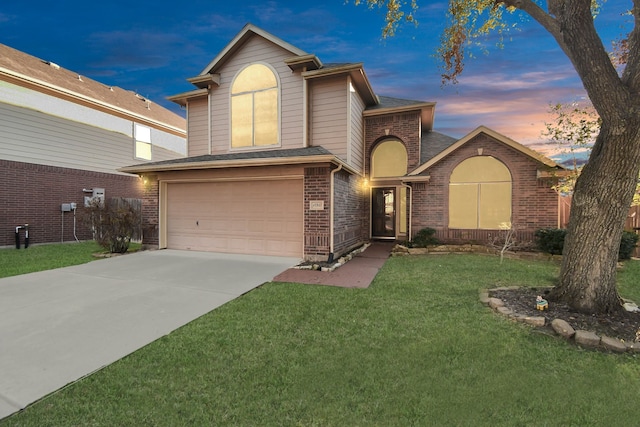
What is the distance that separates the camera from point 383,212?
40.6 feet

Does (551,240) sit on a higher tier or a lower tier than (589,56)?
lower

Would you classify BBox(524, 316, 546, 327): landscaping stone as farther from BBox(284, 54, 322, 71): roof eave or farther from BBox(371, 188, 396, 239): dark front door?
BBox(284, 54, 322, 71): roof eave

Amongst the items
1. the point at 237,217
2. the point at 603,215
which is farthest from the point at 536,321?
the point at 237,217

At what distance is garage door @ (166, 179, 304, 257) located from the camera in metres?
8.79

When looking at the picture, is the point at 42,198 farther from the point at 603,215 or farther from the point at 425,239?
the point at 603,215

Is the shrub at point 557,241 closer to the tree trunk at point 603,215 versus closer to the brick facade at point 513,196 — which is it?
the brick facade at point 513,196

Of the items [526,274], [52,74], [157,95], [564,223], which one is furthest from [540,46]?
[157,95]

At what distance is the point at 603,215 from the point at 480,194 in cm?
636

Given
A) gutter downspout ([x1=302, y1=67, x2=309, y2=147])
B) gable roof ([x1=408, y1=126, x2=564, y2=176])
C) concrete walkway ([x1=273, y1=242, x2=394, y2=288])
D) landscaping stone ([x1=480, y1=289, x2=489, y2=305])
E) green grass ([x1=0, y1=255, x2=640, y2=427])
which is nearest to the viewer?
green grass ([x1=0, y1=255, x2=640, y2=427])

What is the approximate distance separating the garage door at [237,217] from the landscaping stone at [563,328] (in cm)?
610

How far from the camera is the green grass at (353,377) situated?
2199 millimetres

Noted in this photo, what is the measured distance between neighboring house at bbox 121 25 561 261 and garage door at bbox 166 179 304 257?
3cm

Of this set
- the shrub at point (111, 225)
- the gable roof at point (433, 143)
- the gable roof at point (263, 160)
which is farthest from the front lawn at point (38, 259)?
the gable roof at point (433, 143)

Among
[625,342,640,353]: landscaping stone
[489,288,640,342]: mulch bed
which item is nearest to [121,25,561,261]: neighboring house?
[489,288,640,342]: mulch bed
